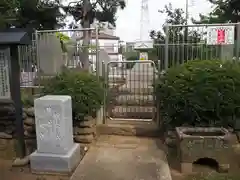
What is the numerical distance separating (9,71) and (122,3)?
52.3 feet

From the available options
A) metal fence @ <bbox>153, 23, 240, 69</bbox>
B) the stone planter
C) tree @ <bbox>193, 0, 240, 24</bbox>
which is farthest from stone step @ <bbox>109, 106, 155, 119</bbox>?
tree @ <bbox>193, 0, 240, 24</bbox>

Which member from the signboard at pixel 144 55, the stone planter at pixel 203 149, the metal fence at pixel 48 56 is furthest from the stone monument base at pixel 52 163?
the signboard at pixel 144 55

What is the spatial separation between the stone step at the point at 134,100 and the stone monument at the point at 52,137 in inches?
91.4

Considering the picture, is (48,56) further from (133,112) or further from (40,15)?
(40,15)

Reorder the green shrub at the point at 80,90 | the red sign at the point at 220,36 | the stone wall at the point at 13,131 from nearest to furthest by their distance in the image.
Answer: the green shrub at the point at 80,90 → the stone wall at the point at 13,131 → the red sign at the point at 220,36

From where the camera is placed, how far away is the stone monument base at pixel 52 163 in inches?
131

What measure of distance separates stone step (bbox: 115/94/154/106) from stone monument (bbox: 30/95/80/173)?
2.32m

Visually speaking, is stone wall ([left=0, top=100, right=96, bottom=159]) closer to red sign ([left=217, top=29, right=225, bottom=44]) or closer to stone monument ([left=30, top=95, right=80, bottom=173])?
stone monument ([left=30, top=95, right=80, bottom=173])

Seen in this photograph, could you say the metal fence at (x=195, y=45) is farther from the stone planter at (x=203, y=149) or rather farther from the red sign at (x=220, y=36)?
the stone planter at (x=203, y=149)

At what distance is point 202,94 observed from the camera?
364cm

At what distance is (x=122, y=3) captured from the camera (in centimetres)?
1827

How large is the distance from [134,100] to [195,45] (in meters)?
→ 1.81

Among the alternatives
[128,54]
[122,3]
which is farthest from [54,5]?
[128,54]

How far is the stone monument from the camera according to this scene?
10.8 feet
